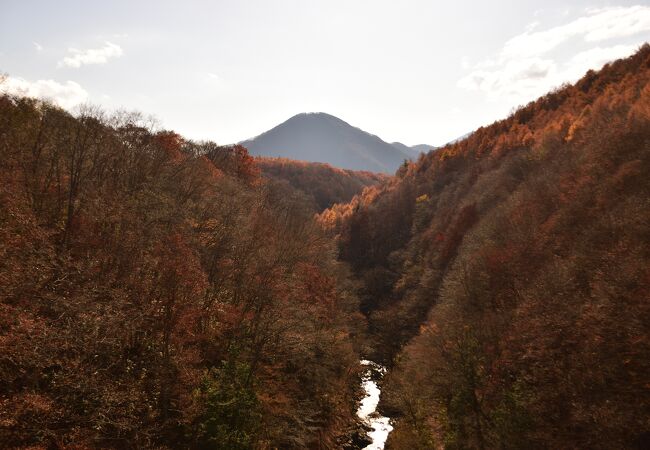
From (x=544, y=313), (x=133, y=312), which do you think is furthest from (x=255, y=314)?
(x=544, y=313)

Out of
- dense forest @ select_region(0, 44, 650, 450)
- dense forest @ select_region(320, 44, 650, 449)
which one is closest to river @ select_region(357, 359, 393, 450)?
dense forest @ select_region(0, 44, 650, 450)

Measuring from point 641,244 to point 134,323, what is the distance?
33090 millimetres

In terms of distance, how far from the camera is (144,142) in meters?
46.4

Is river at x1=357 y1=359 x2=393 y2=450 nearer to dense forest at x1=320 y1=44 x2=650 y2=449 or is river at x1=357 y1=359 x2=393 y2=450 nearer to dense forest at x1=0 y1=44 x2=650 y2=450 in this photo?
dense forest at x1=0 y1=44 x2=650 y2=450

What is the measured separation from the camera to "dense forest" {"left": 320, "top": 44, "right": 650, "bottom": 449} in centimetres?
2164

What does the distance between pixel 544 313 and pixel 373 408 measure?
27572 millimetres

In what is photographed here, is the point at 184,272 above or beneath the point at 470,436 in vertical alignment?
above

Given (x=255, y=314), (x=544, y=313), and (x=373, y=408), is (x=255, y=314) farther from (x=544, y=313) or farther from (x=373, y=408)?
(x=373, y=408)

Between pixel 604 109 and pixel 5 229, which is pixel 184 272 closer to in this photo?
pixel 5 229

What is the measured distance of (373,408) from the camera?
1937 inches

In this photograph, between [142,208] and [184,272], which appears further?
[142,208]

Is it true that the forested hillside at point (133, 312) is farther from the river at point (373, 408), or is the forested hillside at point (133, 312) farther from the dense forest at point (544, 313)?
the dense forest at point (544, 313)

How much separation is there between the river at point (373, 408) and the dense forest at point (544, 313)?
2.49 metres

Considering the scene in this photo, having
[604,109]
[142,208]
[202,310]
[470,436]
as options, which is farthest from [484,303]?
[604,109]
